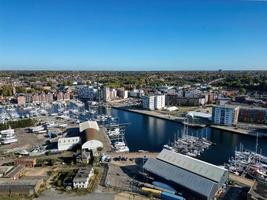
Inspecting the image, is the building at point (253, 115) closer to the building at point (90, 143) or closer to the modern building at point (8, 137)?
the building at point (90, 143)

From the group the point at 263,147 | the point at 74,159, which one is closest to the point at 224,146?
the point at 263,147

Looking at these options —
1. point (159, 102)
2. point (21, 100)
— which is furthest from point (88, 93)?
point (159, 102)

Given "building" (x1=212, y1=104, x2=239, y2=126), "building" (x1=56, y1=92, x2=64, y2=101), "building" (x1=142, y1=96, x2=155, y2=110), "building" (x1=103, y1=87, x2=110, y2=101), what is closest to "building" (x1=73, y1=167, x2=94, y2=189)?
"building" (x1=212, y1=104, x2=239, y2=126)

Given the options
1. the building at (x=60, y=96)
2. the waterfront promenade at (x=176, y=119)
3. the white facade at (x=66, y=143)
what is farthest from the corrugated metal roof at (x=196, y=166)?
the building at (x=60, y=96)

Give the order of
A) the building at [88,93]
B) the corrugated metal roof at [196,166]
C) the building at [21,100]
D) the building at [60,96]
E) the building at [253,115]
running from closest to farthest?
the corrugated metal roof at [196,166] < the building at [253,115] < the building at [21,100] < the building at [60,96] < the building at [88,93]

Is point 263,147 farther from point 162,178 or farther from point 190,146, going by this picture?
point 162,178

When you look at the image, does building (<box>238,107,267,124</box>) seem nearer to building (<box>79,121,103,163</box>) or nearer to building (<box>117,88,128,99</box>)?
building (<box>79,121,103,163</box>)
